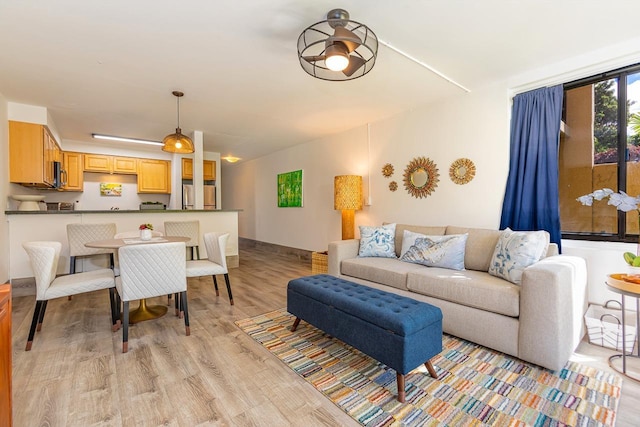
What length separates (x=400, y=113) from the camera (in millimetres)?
4262

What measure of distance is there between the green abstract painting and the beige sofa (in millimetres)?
3447

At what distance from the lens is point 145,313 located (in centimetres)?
292

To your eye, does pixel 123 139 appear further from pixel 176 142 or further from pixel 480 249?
pixel 480 249

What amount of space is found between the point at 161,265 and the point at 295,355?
52.8 inches

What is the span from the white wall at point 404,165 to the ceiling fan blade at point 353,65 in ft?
6.56

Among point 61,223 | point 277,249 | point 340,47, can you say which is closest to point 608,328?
point 340,47

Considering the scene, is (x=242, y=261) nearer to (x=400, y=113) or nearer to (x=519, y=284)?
(x=400, y=113)

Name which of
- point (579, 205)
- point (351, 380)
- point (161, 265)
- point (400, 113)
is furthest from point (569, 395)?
point (400, 113)

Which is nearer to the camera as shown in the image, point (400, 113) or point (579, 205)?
point (579, 205)

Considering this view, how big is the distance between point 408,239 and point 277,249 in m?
4.09

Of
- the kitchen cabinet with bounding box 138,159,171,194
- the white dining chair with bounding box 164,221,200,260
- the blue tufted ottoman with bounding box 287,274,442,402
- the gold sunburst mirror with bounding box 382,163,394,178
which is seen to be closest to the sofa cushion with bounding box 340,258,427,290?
the blue tufted ottoman with bounding box 287,274,442,402

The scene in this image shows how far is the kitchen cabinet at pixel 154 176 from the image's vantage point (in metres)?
6.60

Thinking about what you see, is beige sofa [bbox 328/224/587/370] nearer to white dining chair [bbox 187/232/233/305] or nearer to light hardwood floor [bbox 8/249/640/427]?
light hardwood floor [bbox 8/249/640/427]

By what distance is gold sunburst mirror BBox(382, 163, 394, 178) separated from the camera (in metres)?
4.40
